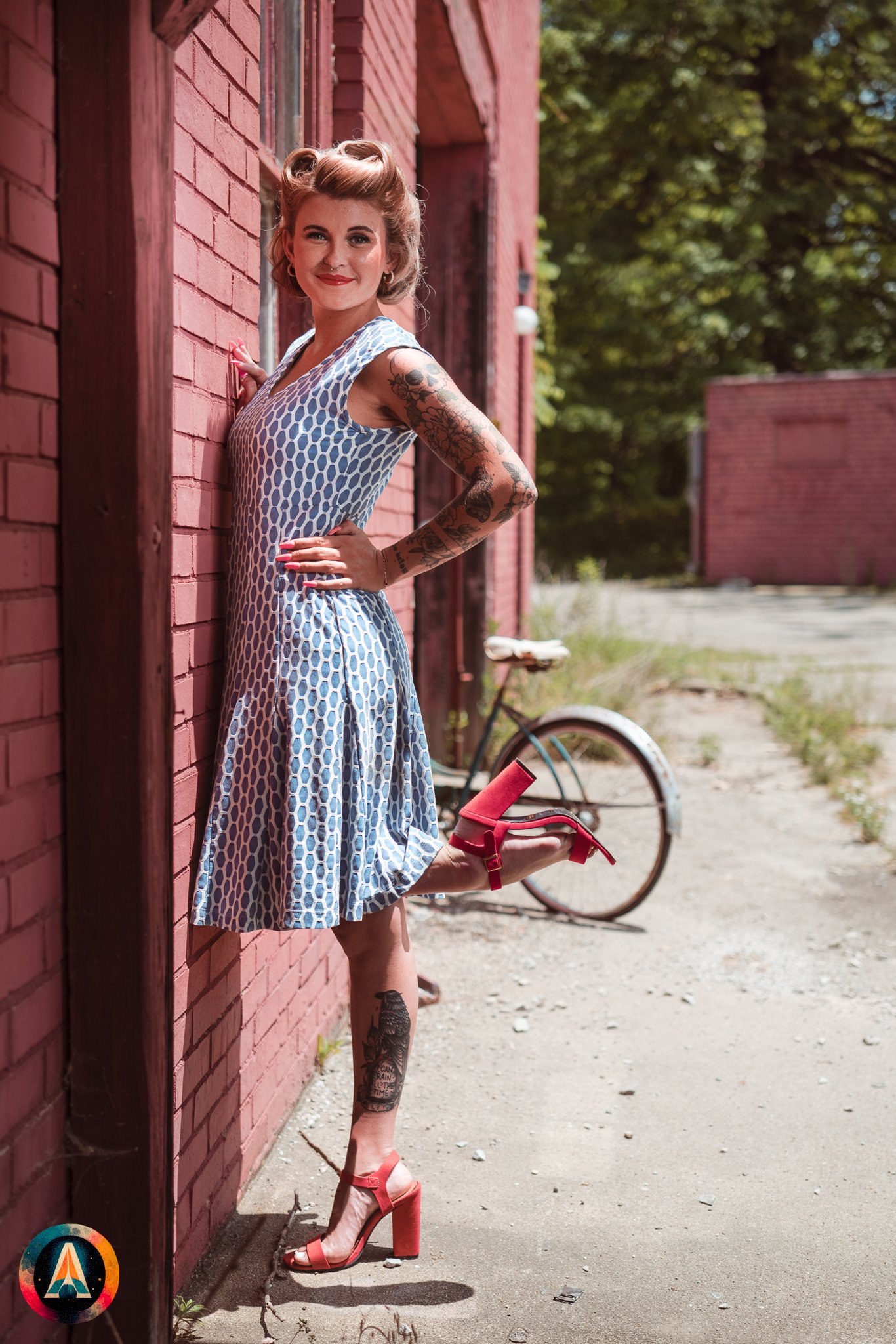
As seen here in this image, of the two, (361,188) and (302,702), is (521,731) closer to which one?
(302,702)

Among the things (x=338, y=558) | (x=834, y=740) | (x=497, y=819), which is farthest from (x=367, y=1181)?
(x=834, y=740)

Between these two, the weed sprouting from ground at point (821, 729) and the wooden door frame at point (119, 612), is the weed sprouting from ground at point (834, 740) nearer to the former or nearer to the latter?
the weed sprouting from ground at point (821, 729)

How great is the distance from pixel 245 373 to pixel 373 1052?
4.57 feet

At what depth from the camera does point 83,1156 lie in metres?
1.79

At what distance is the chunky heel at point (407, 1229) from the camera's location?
2.41 meters

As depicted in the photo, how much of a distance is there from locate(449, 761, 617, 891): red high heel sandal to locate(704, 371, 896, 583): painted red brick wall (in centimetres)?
2145

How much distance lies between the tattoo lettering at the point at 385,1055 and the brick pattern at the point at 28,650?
77 centimetres

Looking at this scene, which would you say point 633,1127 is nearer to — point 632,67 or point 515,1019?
point 515,1019

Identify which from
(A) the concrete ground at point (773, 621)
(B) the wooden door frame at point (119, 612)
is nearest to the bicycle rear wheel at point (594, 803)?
(B) the wooden door frame at point (119, 612)

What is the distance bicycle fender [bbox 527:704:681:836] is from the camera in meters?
4.61

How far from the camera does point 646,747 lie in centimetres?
465

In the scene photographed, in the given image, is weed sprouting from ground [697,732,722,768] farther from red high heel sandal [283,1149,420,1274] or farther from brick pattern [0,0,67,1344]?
brick pattern [0,0,67,1344]

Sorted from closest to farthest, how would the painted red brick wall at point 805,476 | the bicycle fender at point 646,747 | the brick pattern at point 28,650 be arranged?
the brick pattern at point 28,650
the bicycle fender at point 646,747
the painted red brick wall at point 805,476

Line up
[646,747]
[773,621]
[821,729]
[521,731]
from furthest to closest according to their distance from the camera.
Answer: [773,621] < [821,729] < [521,731] < [646,747]
